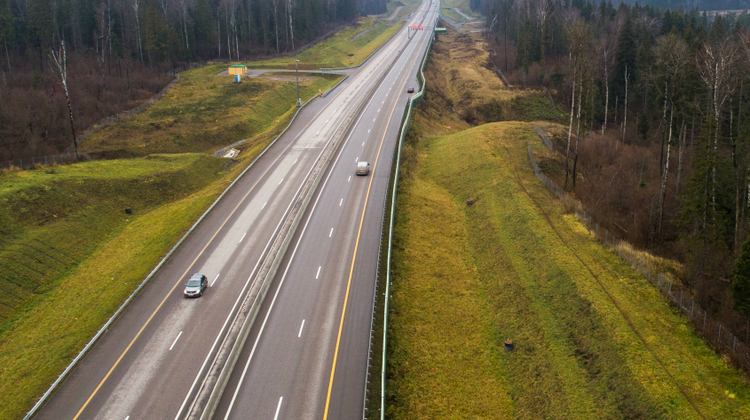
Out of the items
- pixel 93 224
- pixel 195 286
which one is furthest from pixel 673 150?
pixel 93 224

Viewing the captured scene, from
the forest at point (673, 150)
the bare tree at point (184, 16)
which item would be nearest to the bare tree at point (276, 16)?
the bare tree at point (184, 16)

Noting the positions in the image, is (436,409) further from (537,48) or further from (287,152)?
(537,48)

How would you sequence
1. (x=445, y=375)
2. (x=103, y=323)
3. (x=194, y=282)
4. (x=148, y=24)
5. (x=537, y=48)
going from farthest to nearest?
(x=537, y=48), (x=148, y=24), (x=194, y=282), (x=103, y=323), (x=445, y=375)

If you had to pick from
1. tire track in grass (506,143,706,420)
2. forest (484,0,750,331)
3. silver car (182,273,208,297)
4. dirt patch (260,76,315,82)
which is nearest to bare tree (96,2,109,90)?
dirt patch (260,76,315,82)

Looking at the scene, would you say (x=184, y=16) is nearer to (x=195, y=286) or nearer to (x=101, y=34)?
(x=101, y=34)

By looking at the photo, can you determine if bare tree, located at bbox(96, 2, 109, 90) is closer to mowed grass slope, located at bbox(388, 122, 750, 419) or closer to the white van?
the white van

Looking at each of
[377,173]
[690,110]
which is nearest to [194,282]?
[377,173]

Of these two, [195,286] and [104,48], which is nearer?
[195,286]
